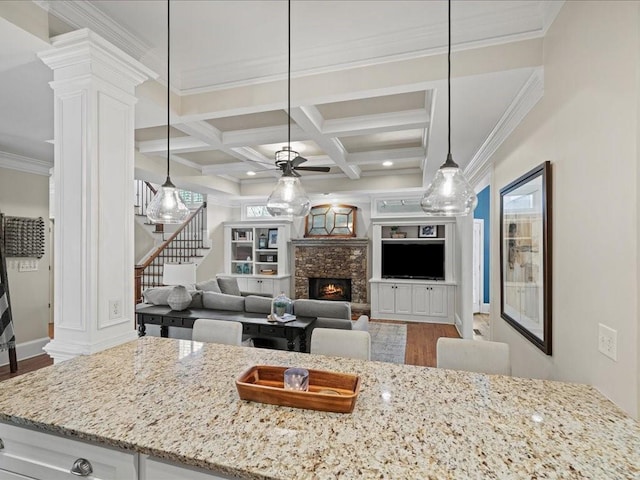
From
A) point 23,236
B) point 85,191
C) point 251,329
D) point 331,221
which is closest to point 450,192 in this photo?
point 85,191

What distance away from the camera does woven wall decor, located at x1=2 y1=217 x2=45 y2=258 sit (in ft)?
13.7

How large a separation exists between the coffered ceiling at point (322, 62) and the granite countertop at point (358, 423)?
5.90ft

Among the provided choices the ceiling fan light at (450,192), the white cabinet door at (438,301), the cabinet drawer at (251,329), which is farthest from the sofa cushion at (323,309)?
the white cabinet door at (438,301)

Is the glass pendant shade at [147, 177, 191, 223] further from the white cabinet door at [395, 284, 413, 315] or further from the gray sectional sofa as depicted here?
the white cabinet door at [395, 284, 413, 315]

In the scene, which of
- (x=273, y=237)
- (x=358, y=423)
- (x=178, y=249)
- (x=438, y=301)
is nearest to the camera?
(x=358, y=423)

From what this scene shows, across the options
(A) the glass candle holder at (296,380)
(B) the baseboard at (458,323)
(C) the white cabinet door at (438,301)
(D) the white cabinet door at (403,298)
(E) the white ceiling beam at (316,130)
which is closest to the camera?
(A) the glass candle holder at (296,380)

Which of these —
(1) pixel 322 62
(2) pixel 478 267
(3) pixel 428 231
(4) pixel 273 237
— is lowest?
(2) pixel 478 267

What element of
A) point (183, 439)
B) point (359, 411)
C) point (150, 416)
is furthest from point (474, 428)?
point (150, 416)

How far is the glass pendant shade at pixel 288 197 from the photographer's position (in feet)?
7.13

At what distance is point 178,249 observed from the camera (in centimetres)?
718

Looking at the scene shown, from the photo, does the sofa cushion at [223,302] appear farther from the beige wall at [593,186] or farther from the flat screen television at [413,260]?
the flat screen television at [413,260]

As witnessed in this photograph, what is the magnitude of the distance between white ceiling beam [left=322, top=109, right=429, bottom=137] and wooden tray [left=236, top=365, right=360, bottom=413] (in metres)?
2.67

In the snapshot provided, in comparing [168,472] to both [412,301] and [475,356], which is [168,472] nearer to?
[475,356]

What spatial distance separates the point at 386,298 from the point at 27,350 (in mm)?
5584
